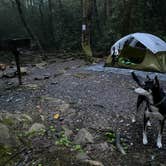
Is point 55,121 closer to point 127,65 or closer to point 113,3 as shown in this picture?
point 127,65

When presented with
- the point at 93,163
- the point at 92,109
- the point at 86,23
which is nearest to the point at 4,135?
the point at 93,163

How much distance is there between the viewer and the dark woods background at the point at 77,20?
1361cm

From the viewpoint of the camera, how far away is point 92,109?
18.4 ft

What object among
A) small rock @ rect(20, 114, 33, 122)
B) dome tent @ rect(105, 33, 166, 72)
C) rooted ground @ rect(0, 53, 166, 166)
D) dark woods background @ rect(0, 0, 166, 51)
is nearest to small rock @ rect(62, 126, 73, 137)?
rooted ground @ rect(0, 53, 166, 166)

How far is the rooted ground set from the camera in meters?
3.96

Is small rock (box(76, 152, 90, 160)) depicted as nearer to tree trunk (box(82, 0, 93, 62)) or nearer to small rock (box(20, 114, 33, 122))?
small rock (box(20, 114, 33, 122))

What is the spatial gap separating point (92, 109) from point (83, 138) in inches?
54.8

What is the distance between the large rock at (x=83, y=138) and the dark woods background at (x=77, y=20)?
8.96 meters

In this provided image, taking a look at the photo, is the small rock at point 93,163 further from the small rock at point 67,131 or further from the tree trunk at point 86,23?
the tree trunk at point 86,23

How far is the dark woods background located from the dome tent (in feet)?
10.1

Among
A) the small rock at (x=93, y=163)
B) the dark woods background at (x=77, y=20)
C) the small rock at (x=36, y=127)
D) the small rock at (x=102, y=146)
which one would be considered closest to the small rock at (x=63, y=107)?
the small rock at (x=36, y=127)

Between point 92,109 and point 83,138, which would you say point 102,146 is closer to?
point 83,138

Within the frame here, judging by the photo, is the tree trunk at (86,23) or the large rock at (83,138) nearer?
the large rock at (83,138)

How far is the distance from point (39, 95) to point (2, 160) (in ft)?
9.86
